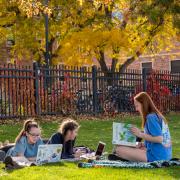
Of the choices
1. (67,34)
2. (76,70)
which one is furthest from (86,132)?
(67,34)

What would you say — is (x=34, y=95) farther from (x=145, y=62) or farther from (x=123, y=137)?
(x=145, y=62)

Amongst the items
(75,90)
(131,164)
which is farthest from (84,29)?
(131,164)

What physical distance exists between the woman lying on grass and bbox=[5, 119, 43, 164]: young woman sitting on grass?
57.0 inches

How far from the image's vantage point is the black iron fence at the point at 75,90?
16109mm

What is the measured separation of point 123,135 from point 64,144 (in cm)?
135

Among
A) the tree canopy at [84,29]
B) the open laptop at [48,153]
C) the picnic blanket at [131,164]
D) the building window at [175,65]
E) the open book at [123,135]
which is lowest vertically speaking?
the picnic blanket at [131,164]

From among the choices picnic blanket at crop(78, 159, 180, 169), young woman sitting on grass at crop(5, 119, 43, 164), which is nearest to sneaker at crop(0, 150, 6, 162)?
young woman sitting on grass at crop(5, 119, 43, 164)

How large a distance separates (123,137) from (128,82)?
45.1ft

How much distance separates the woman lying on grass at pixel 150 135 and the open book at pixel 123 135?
0.33 feet

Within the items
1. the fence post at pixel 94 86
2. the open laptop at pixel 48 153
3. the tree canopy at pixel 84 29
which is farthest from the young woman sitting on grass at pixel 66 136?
the tree canopy at pixel 84 29

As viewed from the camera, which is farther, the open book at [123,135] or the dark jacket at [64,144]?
the dark jacket at [64,144]

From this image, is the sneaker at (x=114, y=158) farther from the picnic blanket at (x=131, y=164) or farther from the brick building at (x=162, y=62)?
the brick building at (x=162, y=62)

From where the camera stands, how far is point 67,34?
24.8m

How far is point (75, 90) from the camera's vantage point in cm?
1858
